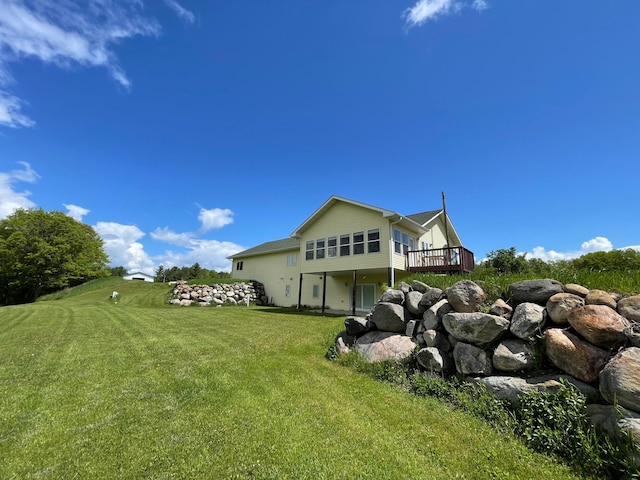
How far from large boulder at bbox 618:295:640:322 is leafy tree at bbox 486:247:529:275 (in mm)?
17270

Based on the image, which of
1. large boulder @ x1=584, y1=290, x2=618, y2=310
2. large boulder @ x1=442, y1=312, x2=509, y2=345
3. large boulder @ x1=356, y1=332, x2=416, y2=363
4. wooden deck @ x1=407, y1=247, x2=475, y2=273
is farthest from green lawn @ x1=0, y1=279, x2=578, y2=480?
wooden deck @ x1=407, y1=247, x2=475, y2=273

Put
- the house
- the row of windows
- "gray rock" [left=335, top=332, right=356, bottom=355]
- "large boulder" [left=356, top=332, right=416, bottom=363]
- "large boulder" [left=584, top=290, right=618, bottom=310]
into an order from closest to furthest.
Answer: "large boulder" [left=584, top=290, right=618, bottom=310], "large boulder" [left=356, top=332, right=416, bottom=363], "gray rock" [left=335, top=332, right=356, bottom=355], the house, the row of windows

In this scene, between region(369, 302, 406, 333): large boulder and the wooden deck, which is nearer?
region(369, 302, 406, 333): large boulder

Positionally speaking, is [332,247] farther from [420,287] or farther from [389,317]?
[389,317]

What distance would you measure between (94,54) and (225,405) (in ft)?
41.7

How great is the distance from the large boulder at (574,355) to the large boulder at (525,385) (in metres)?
0.10

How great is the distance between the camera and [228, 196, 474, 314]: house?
15.1 metres

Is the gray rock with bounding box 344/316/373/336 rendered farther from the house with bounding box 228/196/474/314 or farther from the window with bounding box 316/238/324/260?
the window with bounding box 316/238/324/260

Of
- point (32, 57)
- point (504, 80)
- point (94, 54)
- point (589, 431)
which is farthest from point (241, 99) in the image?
point (589, 431)

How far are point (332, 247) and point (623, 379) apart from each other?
15.1 metres

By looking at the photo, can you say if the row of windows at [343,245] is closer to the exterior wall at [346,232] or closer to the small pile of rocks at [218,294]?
the exterior wall at [346,232]

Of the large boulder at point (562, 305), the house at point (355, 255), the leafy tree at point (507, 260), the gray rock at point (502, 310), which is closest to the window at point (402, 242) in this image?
the house at point (355, 255)

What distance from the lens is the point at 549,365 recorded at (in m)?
3.45

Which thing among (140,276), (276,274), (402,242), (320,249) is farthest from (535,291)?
(140,276)
